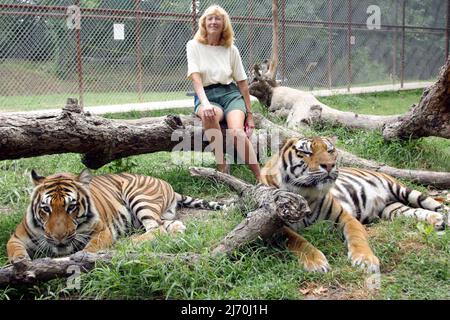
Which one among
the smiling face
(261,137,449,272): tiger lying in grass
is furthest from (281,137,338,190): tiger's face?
the smiling face

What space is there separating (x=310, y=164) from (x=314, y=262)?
2.57 feet

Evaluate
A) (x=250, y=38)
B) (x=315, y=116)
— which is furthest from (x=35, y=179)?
(x=250, y=38)

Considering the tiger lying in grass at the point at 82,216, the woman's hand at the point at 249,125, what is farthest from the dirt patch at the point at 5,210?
the woman's hand at the point at 249,125

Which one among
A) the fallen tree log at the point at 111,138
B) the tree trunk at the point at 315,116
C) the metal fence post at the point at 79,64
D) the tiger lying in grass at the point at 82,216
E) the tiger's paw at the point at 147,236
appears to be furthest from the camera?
the metal fence post at the point at 79,64

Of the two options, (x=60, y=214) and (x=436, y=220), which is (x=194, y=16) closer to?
(x=436, y=220)

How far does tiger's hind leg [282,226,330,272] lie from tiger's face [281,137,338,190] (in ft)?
1.30

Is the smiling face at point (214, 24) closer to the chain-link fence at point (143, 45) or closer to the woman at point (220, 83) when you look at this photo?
the woman at point (220, 83)

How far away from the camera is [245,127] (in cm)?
653

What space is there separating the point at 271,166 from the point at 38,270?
2084 millimetres

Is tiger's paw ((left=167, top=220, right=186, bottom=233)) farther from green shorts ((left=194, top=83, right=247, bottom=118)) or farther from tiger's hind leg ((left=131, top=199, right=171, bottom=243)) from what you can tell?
green shorts ((left=194, top=83, right=247, bottom=118))

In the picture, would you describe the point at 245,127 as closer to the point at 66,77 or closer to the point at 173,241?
the point at 173,241

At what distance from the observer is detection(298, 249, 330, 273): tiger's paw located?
3.87m

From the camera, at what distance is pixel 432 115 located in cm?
678

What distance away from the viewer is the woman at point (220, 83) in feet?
20.6
